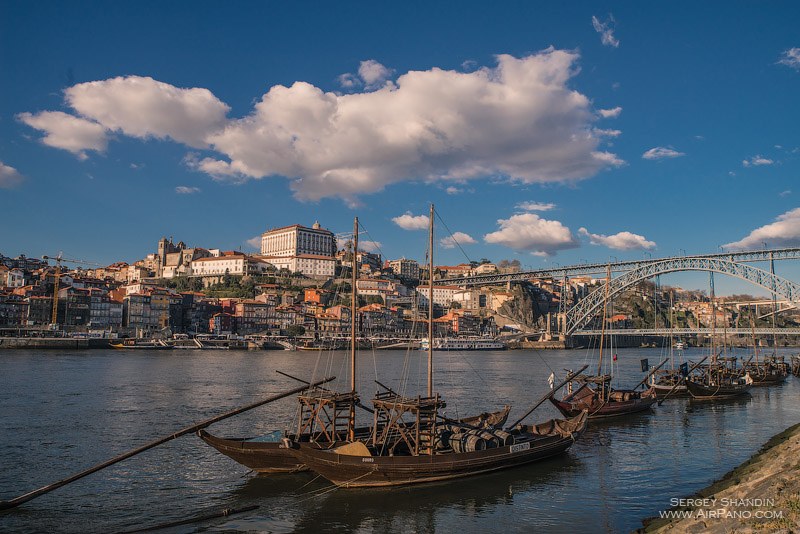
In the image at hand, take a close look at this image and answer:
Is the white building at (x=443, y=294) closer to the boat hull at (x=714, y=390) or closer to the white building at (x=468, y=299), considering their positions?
the white building at (x=468, y=299)

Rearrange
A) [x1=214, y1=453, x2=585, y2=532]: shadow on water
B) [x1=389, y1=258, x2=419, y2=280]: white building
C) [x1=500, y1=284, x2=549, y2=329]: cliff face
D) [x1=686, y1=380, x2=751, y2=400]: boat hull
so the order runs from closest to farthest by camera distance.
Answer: [x1=214, y1=453, x2=585, y2=532]: shadow on water → [x1=686, y1=380, x2=751, y2=400]: boat hull → [x1=500, y1=284, x2=549, y2=329]: cliff face → [x1=389, y1=258, x2=419, y2=280]: white building

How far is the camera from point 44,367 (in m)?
47.8

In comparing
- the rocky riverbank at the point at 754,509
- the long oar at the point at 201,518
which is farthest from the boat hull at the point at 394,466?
the rocky riverbank at the point at 754,509

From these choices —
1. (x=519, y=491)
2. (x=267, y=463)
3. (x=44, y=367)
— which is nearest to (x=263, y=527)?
(x=267, y=463)

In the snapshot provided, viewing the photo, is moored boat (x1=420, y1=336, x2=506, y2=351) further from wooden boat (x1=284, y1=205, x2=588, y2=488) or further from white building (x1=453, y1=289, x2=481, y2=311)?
wooden boat (x1=284, y1=205, x2=588, y2=488)

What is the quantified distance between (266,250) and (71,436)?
136 meters

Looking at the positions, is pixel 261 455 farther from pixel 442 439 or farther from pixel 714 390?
pixel 714 390

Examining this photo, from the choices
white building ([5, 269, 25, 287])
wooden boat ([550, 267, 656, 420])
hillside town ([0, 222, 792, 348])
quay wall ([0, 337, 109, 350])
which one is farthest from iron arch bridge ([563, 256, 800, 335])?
white building ([5, 269, 25, 287])

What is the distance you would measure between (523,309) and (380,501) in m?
128

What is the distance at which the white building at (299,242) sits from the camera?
142m

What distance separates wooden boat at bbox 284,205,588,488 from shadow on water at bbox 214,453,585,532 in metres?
0.32

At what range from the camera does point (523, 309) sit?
453 feet

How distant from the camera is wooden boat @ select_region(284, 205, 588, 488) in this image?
1415 centimetres

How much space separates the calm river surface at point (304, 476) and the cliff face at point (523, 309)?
10490 cm
